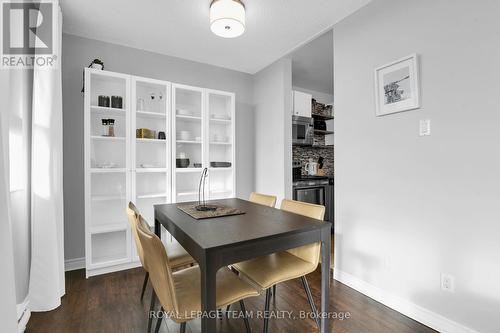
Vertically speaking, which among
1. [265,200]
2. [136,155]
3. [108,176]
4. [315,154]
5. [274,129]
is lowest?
[265,200]

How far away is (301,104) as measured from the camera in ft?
12.4

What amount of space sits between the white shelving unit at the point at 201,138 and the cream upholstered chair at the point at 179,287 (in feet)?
5.66

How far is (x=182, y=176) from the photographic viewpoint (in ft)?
10.8

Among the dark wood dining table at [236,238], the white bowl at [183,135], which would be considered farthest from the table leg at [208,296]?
the white bowl at [183,135]

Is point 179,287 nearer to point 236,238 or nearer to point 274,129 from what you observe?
point 236,238

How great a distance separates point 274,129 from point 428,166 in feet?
6.74

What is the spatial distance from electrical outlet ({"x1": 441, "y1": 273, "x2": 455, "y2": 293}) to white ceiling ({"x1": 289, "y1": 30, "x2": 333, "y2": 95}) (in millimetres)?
2553

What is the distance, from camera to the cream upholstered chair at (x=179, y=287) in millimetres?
1062

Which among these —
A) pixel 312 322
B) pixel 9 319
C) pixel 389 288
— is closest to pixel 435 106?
pixel 389 288

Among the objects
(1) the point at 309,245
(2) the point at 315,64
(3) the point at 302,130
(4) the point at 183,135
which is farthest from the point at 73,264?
(2) the point at 315,64

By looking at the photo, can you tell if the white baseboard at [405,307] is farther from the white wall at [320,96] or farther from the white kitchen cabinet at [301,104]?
the white wall at [320,96]

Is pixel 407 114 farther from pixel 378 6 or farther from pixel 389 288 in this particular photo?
pixel 389 288

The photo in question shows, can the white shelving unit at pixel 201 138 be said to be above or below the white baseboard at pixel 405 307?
above

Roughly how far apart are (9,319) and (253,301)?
154cm
